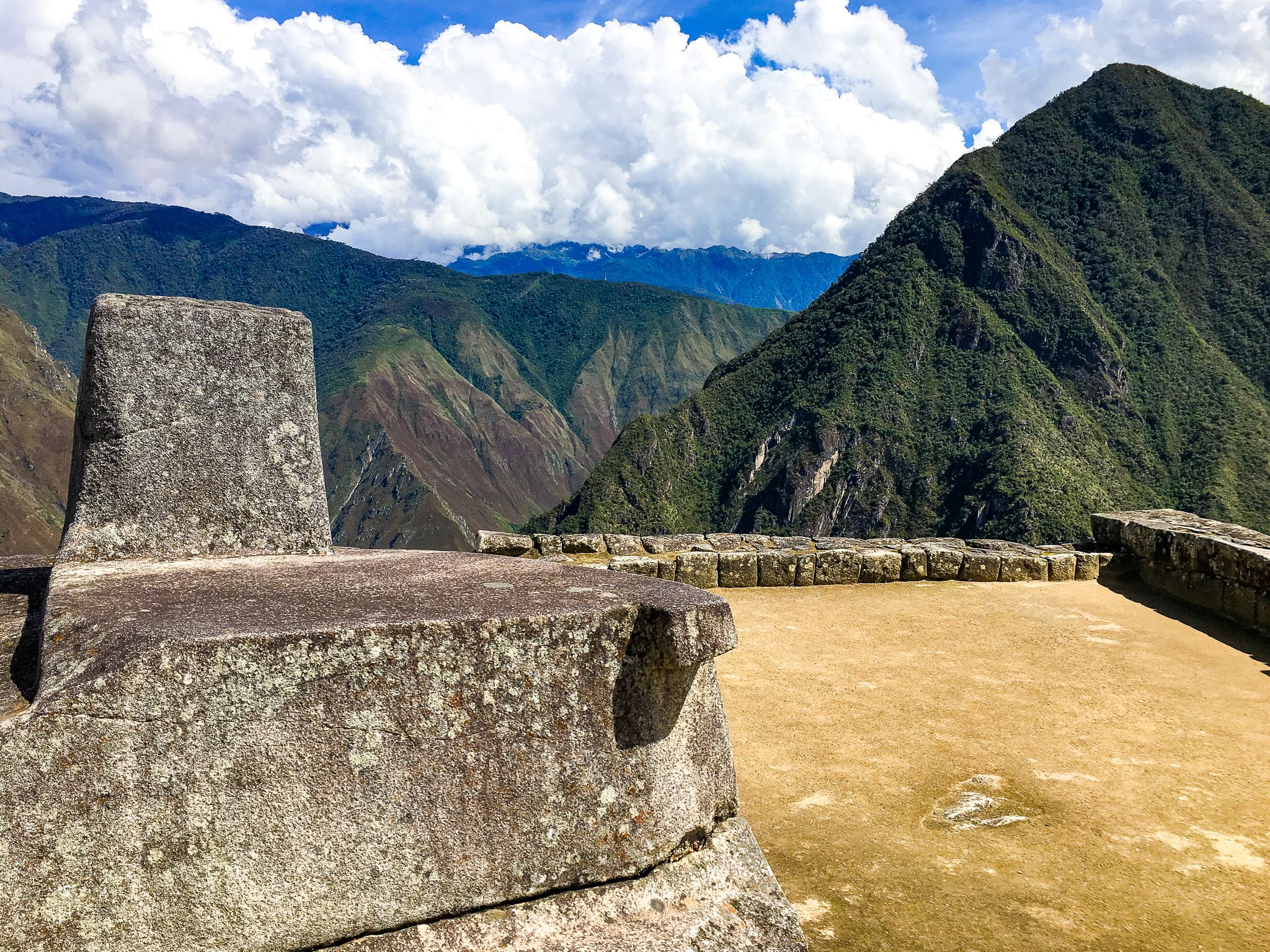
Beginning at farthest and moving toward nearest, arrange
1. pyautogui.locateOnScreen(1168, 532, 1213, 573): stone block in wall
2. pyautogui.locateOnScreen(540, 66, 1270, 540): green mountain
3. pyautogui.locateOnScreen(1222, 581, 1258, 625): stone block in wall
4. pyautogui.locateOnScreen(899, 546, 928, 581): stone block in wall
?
pyautogui.locateOnScreen(540, 66, 1270, 540): green mountain < pyautogui.locateOnScreen(899, 546, 928, 581): stone block in wall < pyautogui.locateOnScreen(1168, 532, 1213, 573): stone block in wall < pyautogui.locateOnScreen(1222, 581, 1258, 625): stone block in wall

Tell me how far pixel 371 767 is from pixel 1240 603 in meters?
9.04

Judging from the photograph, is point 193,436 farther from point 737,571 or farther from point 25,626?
point 737,571

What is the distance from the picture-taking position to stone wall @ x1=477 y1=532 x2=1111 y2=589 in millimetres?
10164

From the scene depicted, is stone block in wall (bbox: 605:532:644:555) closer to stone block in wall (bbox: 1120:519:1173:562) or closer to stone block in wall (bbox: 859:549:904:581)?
stone block in wall (bbox: 859:549:904:581)

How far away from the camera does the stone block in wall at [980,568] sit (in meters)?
10.5

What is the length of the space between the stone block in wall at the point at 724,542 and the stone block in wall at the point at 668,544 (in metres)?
0.15

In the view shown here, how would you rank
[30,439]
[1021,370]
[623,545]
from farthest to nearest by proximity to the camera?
[30,439], [1021,370], [623,545]

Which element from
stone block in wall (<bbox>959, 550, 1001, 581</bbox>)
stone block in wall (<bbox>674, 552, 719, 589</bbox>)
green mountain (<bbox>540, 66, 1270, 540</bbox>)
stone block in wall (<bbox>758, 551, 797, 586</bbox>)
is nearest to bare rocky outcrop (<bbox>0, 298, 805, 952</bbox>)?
stone block in wall (<bbox>674, 552, 719, 589</bbox>)

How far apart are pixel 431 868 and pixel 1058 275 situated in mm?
127479

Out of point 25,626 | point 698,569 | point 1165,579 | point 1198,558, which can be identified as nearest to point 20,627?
point 25,626

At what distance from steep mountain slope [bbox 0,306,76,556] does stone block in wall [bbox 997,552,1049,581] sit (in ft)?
303

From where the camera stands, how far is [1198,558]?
9.20m

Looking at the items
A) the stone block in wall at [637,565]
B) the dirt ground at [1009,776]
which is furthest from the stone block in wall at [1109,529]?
the stone block in wall at [637,565]

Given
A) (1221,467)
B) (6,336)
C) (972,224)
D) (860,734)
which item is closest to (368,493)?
(6,336)
